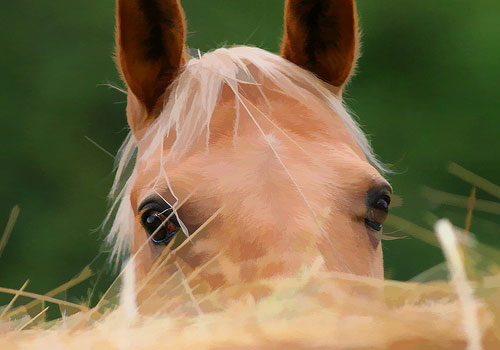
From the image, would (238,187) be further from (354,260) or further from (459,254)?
(459,254)

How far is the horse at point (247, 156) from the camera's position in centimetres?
77

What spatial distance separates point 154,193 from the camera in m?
0.91

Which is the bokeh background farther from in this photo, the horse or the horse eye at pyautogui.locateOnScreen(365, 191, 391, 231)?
the horse eye at pyautogui.locateOnScreen(365, 191, 391, 231)

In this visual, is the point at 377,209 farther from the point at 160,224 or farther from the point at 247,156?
the point at 160,224

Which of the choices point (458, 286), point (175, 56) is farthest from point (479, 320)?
point (175, 56)

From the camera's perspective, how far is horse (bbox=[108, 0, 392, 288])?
771 millimetres

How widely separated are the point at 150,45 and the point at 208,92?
189mm

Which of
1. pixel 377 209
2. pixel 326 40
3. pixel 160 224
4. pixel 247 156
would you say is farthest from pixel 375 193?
pixel 326 40

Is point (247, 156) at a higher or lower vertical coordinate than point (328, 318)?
lower

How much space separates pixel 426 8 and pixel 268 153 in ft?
13.2

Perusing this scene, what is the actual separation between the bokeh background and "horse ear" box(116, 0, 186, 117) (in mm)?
2687

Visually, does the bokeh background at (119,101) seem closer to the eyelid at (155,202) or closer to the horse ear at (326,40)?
the horse ear at (326,40)

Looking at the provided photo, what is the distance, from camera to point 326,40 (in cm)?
122

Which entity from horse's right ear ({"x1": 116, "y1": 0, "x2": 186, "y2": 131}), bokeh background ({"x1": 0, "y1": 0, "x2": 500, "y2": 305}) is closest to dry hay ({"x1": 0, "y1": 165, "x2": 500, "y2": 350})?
horse's right ear ({"x1": 116, "y1": 0, "x2": 186, "y2": 131})
